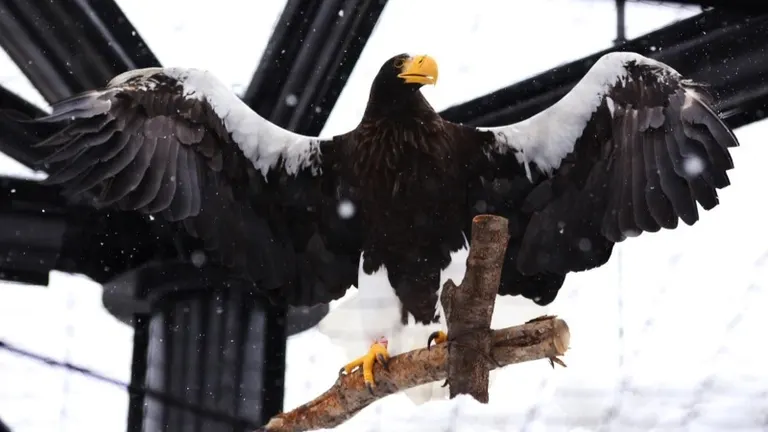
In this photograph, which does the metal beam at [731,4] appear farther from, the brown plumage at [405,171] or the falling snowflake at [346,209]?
the falling snowflake at [346,209]

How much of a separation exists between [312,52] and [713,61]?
1.10 m

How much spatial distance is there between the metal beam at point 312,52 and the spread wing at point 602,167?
0.44 metres


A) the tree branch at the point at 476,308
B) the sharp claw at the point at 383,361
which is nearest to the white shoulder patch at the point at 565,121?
the sharp claw at the point at 383,361

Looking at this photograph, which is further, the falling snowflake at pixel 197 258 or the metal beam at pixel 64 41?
the falling snowflake at pixel 197 258

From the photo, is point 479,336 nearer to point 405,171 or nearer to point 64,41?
point 405,171

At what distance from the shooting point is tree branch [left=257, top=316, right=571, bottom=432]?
5.95 ft

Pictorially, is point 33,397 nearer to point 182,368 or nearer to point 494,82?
point 182,368

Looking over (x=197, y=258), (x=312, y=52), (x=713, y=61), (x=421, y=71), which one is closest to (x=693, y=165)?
(x=713, y=61)

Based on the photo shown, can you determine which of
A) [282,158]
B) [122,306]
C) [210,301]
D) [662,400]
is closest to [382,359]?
[282,158]

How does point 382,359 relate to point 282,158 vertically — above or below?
below

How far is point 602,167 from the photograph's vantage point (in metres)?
2.56

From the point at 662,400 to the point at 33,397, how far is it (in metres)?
2.29

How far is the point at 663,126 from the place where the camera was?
97.6 inches

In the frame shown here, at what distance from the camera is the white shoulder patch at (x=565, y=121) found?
8.22ft
